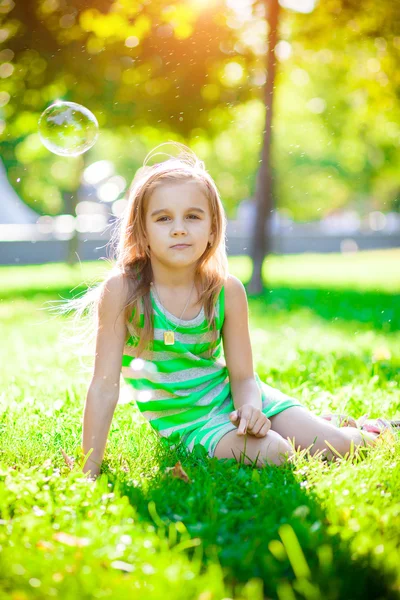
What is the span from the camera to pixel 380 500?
7.21ft

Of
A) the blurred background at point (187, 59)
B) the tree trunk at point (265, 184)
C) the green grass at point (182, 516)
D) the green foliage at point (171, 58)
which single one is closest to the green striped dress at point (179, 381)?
the green grass at point (182, 516)

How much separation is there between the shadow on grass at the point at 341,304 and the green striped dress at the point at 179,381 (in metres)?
3.70

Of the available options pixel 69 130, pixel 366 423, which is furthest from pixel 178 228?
pixel 69 130

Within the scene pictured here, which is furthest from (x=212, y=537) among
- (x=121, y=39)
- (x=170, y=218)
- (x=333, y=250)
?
(x=333, y=250)

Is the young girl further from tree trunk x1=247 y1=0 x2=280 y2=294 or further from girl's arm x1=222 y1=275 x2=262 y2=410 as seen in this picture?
tree trunk x1=247 y1=0 x2=280 y2=294

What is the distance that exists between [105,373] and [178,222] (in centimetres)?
66

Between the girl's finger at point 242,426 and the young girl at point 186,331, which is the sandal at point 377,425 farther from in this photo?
the girl's finger at point 242,426

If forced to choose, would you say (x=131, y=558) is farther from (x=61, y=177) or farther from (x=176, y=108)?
(x=61, y=177)

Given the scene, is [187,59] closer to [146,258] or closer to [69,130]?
[69,130]

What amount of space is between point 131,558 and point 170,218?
1.40m

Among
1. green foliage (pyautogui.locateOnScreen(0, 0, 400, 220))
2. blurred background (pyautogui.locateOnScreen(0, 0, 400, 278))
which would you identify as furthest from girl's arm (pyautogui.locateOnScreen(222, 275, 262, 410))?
green foliage (pyautogui.locateOnScreen(0, 0, 400, 220))

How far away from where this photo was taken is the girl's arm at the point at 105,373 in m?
2.55

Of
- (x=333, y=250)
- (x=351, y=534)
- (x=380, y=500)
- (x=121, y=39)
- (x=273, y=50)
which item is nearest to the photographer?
(x=351, y=534)

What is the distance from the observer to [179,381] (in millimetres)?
2910
